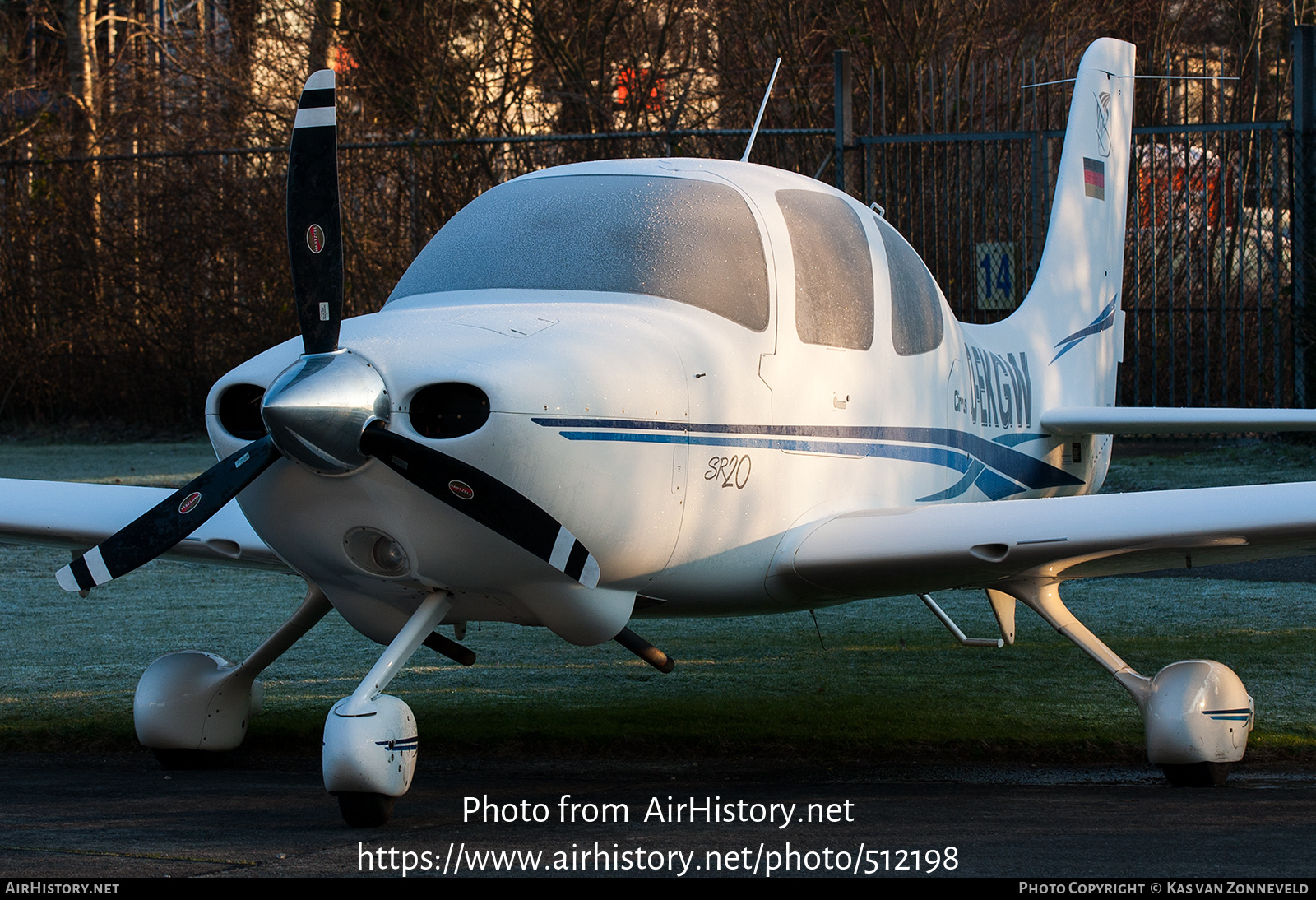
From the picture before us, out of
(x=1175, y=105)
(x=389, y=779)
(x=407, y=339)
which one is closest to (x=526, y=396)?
(x=407, y=339)

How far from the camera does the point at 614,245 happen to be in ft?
15.6

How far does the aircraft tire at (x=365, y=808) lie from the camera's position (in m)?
4.09

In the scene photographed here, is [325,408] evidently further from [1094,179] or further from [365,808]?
[1094,179]

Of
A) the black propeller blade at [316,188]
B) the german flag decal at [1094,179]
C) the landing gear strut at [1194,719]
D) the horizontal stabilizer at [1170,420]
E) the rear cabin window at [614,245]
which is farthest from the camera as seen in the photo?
the german flag decal at [1094,179]

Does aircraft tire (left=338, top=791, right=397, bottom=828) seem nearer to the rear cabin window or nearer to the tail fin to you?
the rear cabin window

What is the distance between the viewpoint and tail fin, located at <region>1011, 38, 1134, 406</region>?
7.76 m

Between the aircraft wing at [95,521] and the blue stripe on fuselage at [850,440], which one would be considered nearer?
the blue stripe on fuselage at [850,440]

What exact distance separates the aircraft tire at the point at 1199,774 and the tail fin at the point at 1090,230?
293 centimetres

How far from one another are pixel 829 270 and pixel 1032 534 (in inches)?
46.1

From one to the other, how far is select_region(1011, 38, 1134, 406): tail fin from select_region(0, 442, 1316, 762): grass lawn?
1.57 m

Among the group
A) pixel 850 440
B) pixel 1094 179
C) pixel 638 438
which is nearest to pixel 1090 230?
pixel 1094 179

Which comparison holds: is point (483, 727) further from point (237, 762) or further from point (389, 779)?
point (389, 779)

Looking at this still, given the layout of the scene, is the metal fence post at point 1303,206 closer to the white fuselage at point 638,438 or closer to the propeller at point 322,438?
the white fuselage at point 638,438

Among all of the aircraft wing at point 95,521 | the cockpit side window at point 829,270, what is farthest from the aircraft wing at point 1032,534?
the aircraft wing at point 95,521
